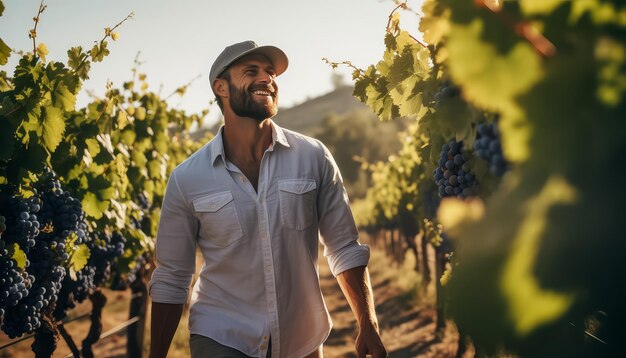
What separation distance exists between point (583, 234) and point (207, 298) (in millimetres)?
2410

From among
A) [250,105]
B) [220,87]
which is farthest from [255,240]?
[220,87]

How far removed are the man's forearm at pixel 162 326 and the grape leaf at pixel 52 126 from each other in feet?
4.27

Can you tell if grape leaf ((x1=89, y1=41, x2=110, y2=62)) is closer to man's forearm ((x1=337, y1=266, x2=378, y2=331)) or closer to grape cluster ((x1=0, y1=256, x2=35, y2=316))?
grape cluster ((x1=0, y1=256, x2=35, y2=316))

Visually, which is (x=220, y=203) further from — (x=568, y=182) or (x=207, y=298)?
(x=568, y=182)

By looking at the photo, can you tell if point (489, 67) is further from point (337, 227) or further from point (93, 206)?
point (93, 206)

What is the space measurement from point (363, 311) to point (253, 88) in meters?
1.32

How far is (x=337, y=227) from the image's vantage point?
3.33 metres

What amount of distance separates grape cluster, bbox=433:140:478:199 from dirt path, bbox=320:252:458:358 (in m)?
5.77

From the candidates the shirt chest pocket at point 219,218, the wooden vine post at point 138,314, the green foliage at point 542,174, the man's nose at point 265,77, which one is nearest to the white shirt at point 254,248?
the shirt chest pocket at point 219,218

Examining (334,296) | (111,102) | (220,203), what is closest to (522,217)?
(220,203)

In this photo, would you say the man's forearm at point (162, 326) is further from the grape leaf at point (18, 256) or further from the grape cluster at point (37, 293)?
the grape cluster at point (37, 293)

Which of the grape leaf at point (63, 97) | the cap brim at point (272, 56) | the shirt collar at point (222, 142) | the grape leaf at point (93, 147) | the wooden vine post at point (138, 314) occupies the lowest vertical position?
the wooden vine post at point (138, 314)

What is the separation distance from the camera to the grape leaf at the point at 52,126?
3770 millimetres

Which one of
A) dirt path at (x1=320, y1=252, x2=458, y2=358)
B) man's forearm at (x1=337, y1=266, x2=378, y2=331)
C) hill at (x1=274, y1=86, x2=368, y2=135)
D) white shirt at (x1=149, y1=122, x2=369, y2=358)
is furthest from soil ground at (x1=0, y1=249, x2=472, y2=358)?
hill at (x1=274, y1=86, x2=368, y2=135)
